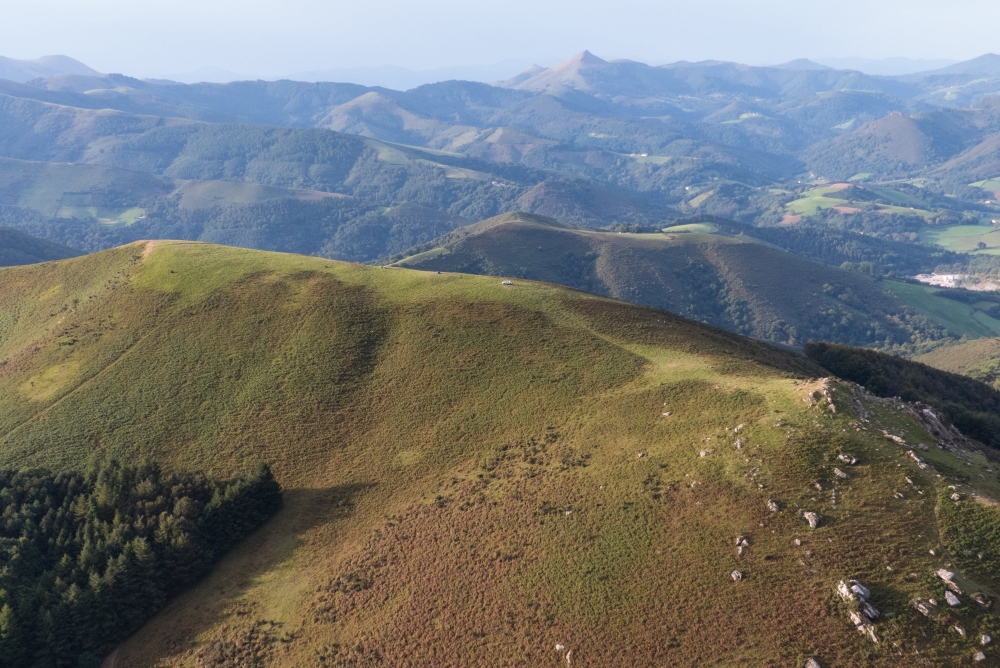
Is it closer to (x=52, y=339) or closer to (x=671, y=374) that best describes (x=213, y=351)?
(x=52, y=339)

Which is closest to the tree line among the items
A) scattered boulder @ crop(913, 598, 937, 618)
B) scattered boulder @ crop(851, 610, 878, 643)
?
scattered boulder @ crop(851, 610, 878, 643)

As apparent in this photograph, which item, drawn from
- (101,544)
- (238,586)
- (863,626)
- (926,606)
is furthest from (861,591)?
(101,544)

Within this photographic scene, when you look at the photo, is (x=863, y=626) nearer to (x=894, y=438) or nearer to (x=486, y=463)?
(x=894, y=438)

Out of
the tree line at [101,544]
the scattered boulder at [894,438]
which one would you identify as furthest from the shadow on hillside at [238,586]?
the scattered boulder at [894,438]

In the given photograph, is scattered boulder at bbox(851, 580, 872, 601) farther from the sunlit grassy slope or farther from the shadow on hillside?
the shadow on hillside

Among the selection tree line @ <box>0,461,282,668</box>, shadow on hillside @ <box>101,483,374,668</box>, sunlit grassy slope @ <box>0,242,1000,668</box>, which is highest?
sunlit grassy slope @ <box>0,242,1000,668</box>

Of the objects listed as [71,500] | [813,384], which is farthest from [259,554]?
[813,384]
